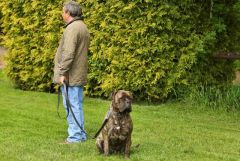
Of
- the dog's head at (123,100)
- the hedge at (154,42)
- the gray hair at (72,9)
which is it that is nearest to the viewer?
the dog's head at (123,100)

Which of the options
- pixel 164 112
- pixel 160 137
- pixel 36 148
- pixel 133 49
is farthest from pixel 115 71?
pixel 36 148

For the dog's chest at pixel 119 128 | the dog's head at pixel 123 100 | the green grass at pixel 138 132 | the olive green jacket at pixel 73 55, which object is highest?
the olive green jacket at pixel 73 55

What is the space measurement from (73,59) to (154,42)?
Answer: 4319 mm

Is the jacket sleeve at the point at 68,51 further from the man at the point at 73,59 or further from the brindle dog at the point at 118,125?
the brindle dog at the point at 118,125

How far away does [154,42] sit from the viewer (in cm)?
1202

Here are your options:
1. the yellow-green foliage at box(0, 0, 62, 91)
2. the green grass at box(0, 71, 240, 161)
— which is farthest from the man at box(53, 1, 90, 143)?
the yellow-green foliage at box(0, 0, 62, 91)

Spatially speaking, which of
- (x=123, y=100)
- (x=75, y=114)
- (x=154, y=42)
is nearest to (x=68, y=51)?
(x=75, y=114)

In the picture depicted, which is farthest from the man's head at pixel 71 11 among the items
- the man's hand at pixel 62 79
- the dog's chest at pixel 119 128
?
the dog's chest at pixel 119 128

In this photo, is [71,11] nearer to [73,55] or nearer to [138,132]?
[73,55]

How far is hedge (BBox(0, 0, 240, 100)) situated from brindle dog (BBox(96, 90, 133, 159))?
4.96m

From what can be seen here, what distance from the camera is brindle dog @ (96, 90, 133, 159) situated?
6.97 meters

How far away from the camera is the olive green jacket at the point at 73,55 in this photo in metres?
7.89

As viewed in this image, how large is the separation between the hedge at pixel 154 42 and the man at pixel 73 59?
4039 millimetres

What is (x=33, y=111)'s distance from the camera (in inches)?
431
